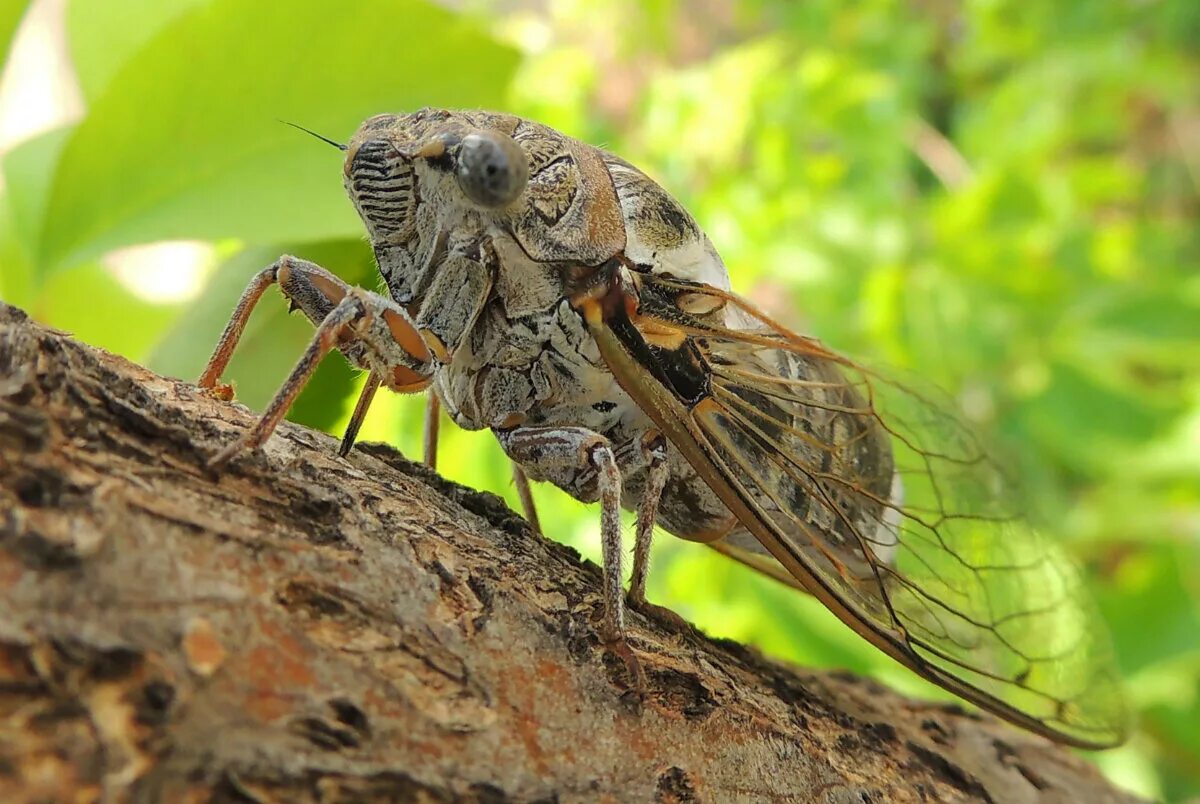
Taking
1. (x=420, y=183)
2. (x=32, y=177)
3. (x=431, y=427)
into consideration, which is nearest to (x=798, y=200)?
(x=431, y=427)

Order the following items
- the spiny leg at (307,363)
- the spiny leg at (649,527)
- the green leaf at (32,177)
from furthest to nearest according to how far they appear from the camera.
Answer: the green leaf at (32,177) → the spiny leg at (649,527) → the spiny leg at (307,363)

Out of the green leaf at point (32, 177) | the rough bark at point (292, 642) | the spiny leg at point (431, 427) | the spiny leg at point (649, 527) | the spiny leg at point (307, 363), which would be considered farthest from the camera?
the spiny leg at point (431, 427)

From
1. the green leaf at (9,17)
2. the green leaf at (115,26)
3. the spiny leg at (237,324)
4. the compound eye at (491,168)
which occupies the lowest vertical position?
the spiny leg at (237,324)

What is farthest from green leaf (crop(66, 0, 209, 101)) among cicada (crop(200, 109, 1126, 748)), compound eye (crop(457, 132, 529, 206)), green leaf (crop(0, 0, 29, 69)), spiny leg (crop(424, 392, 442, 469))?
spiny leg (crop(424, 392, 442, 469))

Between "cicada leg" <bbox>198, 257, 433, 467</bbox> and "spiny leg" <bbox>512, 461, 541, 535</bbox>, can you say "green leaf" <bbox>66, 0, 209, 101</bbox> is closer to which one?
"cicada leg" <bbox>198, 257, 433, 467</bbox>

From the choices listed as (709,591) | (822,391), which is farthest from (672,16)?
(822,391)

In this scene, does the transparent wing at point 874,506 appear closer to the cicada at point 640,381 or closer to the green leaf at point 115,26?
the cicada at point 640,381

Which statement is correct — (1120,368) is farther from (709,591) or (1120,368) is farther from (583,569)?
(583,569)

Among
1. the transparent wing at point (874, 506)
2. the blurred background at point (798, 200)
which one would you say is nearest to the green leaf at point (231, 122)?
the blurred background at point (798, 200)
